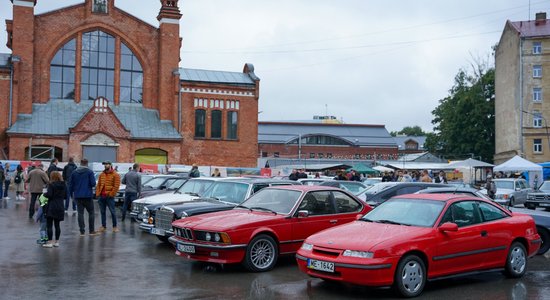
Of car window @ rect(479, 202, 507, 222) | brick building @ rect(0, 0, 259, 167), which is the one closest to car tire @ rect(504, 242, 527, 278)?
car window @ rect(479, 202, 507, 222)

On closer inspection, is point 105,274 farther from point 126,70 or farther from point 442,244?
point 126,70

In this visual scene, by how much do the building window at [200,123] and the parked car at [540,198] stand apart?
2314cm

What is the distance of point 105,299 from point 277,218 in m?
3.49

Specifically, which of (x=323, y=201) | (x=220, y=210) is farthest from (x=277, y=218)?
(x=220, y=210)

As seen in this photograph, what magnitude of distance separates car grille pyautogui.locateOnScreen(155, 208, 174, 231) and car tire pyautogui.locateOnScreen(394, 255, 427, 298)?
19.0 feet

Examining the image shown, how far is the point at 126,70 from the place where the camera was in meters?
42.6

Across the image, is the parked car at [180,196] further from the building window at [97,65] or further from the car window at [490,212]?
the building window at [97,65]

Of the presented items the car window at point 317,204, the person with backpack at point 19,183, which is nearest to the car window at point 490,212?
the car window at point 317,204

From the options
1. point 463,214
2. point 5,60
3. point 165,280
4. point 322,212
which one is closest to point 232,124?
point 5,60

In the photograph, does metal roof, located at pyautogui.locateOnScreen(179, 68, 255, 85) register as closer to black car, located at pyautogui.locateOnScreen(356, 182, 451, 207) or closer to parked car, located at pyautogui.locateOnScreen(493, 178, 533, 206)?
parked car, located at pyautogui.locateOnScreen(493, 178, 533, 206)

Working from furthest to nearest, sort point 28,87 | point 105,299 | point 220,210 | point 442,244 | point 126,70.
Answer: point 126,70, point 28,87, point 220,210, point 442,244, point 105,299

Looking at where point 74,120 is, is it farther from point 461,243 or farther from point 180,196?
point 461,243

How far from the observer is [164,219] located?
1265 cm

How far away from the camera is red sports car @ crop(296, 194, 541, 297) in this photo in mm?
7961
